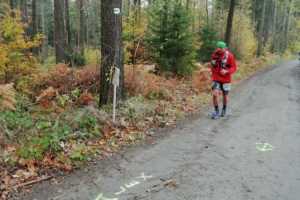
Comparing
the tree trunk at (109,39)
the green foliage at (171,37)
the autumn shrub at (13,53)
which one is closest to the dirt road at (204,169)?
the tree trunk at (109,39)

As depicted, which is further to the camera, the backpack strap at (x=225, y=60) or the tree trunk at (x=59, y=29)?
the tree trunk at (x=59, y=29)

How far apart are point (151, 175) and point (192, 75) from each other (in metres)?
9.41

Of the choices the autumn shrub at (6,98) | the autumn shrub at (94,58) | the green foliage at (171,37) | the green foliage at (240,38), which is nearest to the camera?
the autumn shrub at (6,98)

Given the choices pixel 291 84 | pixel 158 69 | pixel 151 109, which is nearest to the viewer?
pixel 151 109

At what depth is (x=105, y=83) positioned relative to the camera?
795cm

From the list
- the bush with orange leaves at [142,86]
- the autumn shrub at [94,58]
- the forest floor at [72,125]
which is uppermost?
the autumn shrub at [94,58]

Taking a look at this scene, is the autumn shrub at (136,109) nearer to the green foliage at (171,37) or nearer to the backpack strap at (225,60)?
the backpack strap at (225,60)

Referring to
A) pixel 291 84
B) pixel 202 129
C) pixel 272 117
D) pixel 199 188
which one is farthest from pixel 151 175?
pixel 291 84

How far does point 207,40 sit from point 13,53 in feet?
38.9

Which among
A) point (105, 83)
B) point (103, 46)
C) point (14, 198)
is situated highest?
point (103, 46)

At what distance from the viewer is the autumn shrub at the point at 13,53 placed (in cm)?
1020

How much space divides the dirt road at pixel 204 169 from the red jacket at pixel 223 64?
1.30 m

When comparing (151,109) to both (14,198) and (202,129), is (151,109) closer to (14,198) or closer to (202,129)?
(202,129)

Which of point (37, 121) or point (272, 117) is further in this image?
point (272, 117)
